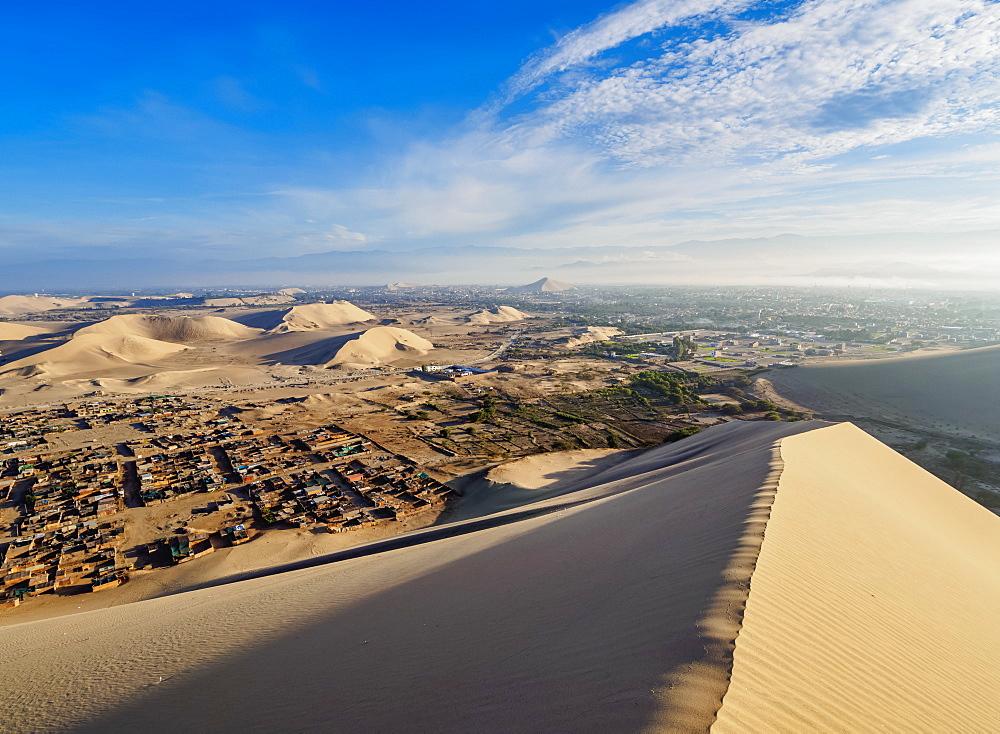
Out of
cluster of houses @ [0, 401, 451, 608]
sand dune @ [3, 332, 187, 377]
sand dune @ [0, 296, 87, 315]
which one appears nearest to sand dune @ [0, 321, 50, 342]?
sand dune @ [3, 332, 187, 377]

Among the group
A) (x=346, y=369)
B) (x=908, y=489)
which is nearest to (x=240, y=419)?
(x=346, y=369)

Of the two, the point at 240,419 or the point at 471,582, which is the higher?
the point at 471,582

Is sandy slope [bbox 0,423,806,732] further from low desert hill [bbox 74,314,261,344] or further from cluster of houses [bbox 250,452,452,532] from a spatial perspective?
low desert hill [bbox 74,314,261,344]

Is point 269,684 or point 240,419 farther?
point 240,419

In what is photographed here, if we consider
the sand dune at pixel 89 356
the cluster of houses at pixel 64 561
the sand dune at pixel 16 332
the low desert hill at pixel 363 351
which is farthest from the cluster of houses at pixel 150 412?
the sand dune at pixel 16 332

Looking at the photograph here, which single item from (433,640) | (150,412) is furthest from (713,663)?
(150,412)

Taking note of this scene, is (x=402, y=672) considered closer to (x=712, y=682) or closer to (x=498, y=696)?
(x=498, y=696)

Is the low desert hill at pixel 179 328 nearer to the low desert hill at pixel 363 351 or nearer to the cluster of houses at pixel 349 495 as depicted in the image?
the low desert hill at pixel 363 351

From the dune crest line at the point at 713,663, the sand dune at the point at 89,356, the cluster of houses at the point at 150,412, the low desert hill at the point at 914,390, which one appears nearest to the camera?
the dune crest line at the point at 713,663

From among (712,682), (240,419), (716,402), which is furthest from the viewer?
(716,402)
